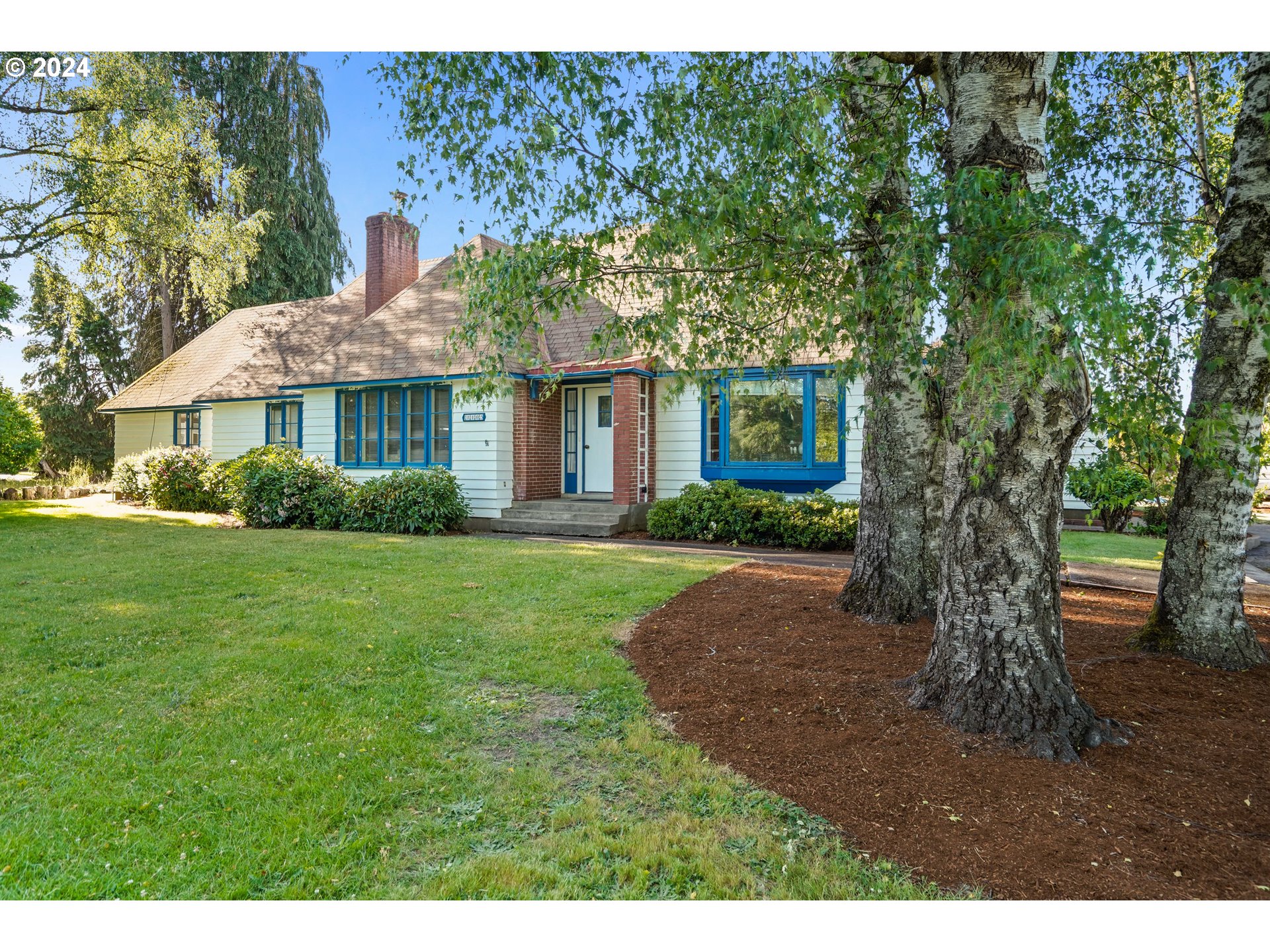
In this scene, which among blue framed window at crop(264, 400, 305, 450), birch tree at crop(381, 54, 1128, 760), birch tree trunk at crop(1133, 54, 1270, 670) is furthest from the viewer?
blue framed window at crop(264, 400, 305, 450)

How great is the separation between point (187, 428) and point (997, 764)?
23.4 meters

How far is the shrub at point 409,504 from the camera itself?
1244cm

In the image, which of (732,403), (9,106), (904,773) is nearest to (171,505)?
(9,106)

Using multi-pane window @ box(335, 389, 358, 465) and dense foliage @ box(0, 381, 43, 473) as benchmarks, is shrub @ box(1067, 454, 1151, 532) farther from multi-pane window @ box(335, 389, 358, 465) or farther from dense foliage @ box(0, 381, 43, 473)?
dense foliage @ box(0, 381, 43, 473)

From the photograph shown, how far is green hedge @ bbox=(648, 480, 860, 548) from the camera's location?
1069 cm

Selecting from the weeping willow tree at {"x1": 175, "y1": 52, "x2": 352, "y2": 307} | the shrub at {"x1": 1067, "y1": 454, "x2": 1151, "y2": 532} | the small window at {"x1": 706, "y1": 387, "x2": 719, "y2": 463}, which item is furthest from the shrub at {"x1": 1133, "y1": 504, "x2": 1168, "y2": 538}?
the weeping willow tree at {"x1": 175, "y1": 52, "x2": 352, "y2": 307}

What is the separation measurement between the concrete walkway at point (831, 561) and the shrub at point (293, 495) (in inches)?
113

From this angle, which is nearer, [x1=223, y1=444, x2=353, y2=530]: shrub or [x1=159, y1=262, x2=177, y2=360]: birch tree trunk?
[x1=223, y1=444, x2=353, y2=530]: shrub

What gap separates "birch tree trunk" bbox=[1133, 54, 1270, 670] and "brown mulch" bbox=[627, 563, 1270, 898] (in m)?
0.26

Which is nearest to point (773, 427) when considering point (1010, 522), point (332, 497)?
point (332, 497)

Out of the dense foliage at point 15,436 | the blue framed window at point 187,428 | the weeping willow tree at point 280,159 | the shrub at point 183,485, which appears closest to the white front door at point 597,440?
the shrub at point 183,485

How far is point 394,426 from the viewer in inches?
573

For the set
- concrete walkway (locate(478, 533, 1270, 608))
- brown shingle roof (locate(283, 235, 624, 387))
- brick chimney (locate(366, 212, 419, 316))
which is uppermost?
brick chimney (locate(366, 212, 419, 316))

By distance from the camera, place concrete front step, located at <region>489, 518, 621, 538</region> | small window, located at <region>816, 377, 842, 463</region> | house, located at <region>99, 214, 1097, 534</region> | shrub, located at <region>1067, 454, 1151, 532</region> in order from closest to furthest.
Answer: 1. shrub, located at <region>1067, 454, 1151, 532</region>
2. small window, located at <region>816, 377, 842, 463</region>
3. concrete front step, located at <region>489, 518, 621, 538</region>
4. house, located at <region>99, 214, 1097, 534</region>
